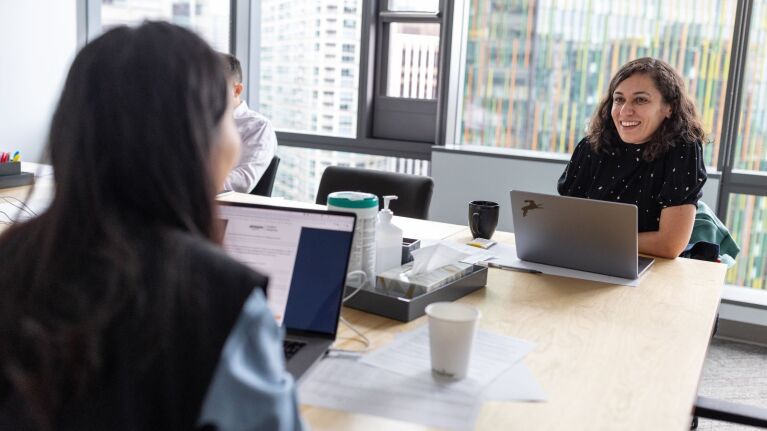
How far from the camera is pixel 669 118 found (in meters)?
2.35

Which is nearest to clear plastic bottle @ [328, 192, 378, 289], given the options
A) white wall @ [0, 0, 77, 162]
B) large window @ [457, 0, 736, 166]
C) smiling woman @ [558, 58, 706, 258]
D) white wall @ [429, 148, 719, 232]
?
smiling woman @ [558, 58, 706, 258]

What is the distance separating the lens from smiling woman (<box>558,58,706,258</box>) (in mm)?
2230

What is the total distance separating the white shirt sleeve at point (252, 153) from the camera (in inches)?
110

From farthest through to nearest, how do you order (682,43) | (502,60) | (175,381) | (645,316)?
(502,60), (682,43), (645,316), (175,381)

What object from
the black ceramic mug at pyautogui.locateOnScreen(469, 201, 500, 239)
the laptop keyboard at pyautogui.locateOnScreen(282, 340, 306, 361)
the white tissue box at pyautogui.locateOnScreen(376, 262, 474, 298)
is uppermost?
the black ceramic mug at pyautogui.locateOnScreen(469, 201, 500, 239)

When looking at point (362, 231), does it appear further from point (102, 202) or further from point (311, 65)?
point (311, 65)

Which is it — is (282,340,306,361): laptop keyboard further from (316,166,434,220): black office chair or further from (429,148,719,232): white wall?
(429,148,719,232): white wall

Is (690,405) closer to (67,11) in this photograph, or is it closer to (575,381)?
(575,381)

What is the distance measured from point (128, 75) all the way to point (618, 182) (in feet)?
6.41

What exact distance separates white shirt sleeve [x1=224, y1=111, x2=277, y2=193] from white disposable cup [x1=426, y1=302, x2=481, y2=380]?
1.73m

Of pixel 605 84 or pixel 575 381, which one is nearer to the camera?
pixel 575 381

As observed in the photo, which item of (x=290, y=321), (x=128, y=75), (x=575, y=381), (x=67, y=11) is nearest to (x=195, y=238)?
(x=128, y=75)

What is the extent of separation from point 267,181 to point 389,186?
59 cm

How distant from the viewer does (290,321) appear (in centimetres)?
126
